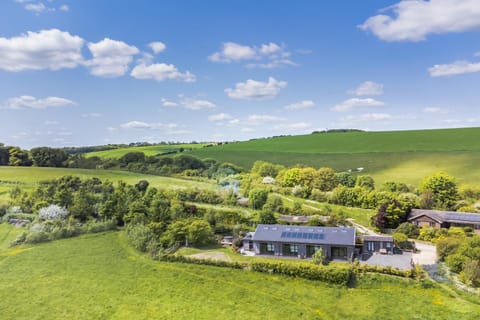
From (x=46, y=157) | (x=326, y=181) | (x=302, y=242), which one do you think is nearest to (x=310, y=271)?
(x=302, y=242)

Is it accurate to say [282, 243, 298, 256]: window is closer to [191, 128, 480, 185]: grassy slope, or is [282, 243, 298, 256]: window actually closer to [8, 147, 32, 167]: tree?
[191, 128, 480, 185]: grassy slope

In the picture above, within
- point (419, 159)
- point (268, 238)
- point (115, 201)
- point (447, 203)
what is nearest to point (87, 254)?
point (115, 201)

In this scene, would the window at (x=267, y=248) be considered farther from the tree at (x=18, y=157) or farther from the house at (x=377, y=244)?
the tree at (x=18, y=157)

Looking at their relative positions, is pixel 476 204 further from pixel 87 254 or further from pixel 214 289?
pixel 87 254

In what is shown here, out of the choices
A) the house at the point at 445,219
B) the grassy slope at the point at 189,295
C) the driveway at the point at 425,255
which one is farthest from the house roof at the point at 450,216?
the grassy slope at the point at 189,295

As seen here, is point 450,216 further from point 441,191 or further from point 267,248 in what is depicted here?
point 267,248

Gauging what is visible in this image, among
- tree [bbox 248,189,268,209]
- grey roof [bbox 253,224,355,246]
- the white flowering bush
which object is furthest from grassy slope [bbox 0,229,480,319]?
tree [bbox 248,189,268,209]
